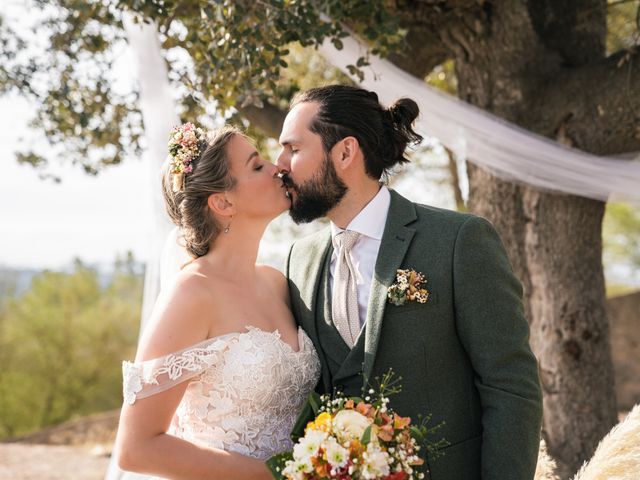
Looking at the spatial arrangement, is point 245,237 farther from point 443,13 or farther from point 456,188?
point 456,188

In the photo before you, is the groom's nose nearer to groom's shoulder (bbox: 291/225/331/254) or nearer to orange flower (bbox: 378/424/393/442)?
groom's shoulder (bbox: 291/225/331/254)

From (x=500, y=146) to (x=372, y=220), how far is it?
5.78 feet

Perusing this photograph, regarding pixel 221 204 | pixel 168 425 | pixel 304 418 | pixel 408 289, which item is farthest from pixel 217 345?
pixel 408 289

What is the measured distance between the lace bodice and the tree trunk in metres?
2.27

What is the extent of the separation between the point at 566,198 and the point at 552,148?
380 millimetres

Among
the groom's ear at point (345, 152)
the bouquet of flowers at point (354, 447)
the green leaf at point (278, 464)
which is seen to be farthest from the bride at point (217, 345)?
the bouquet of flowers at point (354, 447)

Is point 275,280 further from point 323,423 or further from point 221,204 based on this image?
point 323,423

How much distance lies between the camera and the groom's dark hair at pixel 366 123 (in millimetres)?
3086

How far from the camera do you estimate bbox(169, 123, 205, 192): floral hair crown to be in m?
2.98

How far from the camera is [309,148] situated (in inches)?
120

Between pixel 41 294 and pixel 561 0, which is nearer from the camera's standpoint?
pixel 561 0

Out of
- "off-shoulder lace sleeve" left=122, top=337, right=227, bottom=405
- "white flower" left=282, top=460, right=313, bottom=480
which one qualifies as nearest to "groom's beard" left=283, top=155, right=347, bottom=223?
"off-shoulder lace sleeve" left=122, top=337, right=227, bottom=405

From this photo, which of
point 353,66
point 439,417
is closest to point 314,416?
point 439,417

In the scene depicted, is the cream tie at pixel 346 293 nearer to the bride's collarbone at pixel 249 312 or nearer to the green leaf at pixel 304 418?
the bride's collarbone at pixel 249 312
